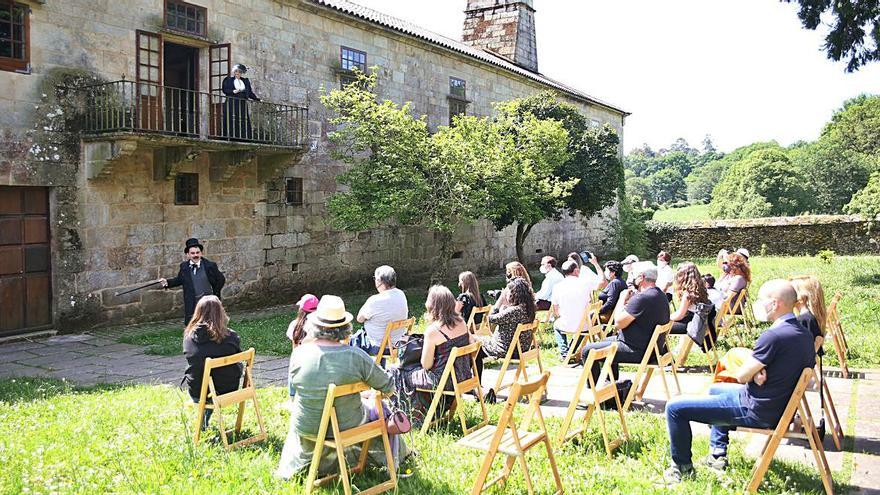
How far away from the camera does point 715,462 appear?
4.72 m

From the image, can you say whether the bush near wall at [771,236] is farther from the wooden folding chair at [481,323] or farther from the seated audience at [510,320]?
the seated audience at [510,320]

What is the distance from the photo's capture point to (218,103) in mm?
13094

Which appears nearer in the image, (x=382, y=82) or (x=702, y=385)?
(x=702, y=385)

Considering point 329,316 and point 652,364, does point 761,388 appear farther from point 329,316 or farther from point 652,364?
point 329,316

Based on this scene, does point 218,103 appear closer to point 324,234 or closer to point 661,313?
point 324,234

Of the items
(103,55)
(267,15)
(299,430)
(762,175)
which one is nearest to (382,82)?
(267,15)

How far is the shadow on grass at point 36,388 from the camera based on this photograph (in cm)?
674

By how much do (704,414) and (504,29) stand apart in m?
26.1

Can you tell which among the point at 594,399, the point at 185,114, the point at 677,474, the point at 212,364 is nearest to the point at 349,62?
the point at 185,114

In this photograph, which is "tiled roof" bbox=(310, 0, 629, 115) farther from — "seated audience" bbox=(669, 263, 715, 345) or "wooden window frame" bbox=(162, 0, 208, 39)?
"seated audience" bbox=(669, 263, 715, 345)

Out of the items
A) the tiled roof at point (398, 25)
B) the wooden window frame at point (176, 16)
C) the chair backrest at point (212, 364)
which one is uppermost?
the tiled roof at point (398, 25)

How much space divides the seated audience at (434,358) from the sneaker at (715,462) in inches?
75.8

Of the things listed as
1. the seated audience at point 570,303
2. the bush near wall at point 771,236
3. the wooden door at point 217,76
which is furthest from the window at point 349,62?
the bush near wall at point 771,236

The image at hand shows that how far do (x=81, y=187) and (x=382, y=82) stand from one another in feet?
27.7
